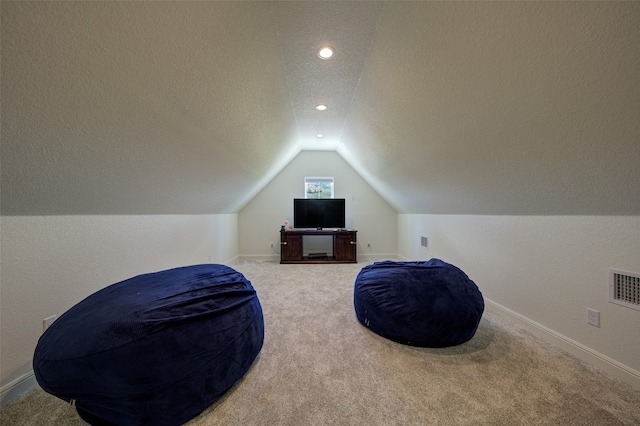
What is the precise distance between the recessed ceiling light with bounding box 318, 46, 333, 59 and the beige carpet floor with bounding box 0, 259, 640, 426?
2502 millimetres

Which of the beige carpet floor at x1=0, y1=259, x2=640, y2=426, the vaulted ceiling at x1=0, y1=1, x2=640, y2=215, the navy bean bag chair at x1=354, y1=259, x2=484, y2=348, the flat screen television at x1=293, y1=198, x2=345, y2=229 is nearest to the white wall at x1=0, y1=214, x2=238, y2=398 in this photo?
the vaulted ceiling at x1=0, y1=1, x2=640, y2=215

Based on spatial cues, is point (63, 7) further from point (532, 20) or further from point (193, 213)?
point (193, 213)

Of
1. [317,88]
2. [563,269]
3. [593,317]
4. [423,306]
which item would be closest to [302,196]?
[317,88]

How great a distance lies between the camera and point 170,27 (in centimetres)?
112

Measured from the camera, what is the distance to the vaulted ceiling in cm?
93

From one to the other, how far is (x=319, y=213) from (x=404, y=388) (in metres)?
3.79

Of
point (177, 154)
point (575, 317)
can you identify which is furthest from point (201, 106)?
point (575, 317)

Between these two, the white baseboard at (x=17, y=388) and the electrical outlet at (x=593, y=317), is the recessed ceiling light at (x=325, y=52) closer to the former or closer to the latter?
the electrical outlet at (x=593, y=317)

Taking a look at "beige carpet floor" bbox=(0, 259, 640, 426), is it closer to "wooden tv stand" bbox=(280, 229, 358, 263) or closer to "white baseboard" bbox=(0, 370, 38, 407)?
"white baseboard" bbox=(0, 370, 38, 407)

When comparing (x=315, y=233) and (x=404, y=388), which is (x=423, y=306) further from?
(x=315, y=233)

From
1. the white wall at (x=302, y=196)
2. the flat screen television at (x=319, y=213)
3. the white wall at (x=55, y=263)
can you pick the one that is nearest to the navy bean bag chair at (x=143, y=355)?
the white wall at (x=55, y=263)

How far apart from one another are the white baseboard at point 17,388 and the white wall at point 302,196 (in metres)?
3.76

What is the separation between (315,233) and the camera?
4.68 m

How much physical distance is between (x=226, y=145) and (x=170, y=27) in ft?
4.28
